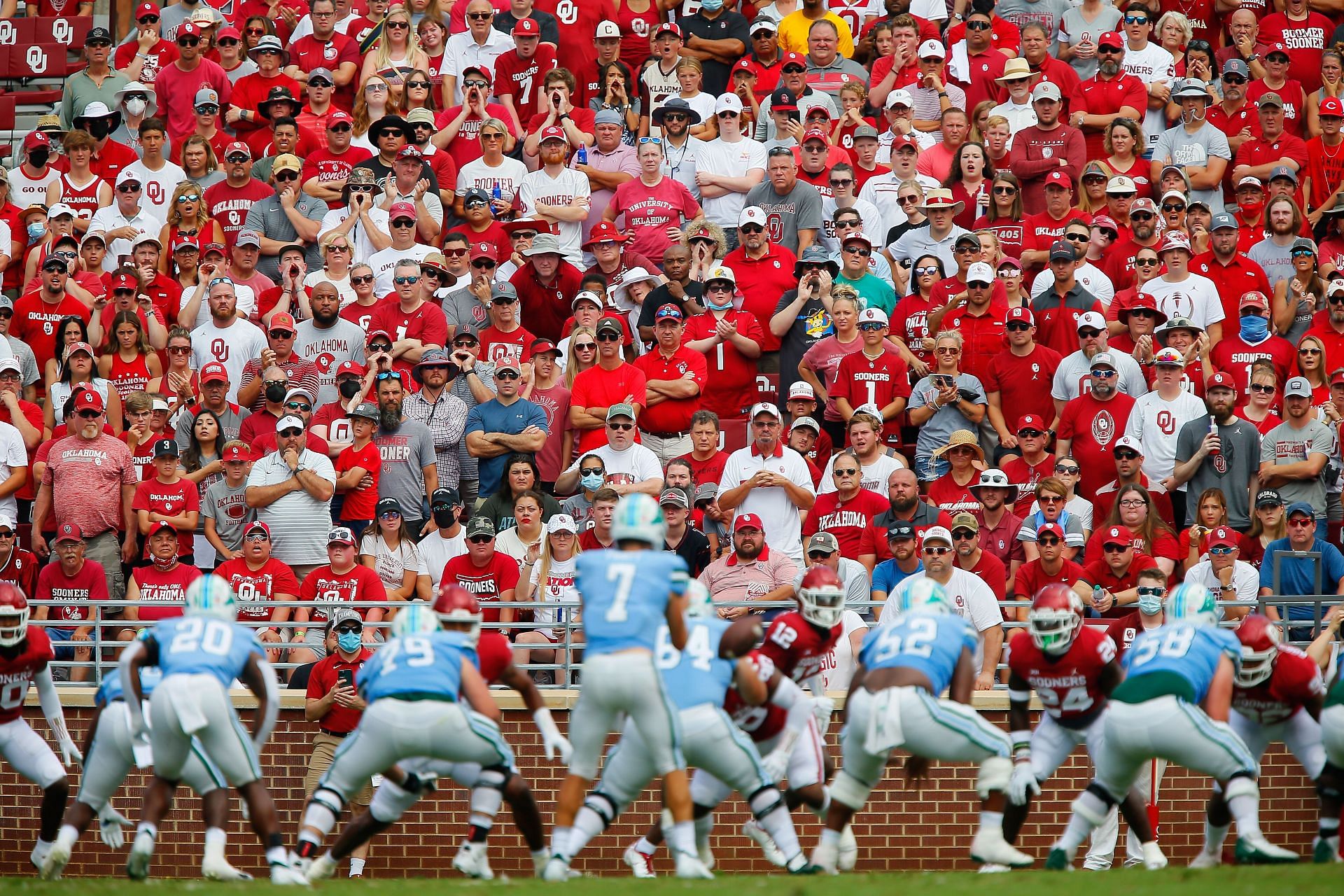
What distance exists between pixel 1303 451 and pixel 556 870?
701 centimetres

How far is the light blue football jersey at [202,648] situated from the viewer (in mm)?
10289

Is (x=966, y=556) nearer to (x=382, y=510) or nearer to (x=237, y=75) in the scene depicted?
(x=382, y=510)

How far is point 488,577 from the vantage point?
1352cm

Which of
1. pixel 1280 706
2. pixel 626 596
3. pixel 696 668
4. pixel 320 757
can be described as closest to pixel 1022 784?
pixel 1280 706

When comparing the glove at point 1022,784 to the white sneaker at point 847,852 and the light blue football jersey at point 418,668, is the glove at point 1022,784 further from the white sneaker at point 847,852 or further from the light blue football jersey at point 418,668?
the light blue football jersey at point 418,668

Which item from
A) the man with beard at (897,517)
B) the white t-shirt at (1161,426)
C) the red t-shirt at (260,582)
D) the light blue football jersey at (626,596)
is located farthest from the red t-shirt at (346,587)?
the white t-shirt at (1161,426)

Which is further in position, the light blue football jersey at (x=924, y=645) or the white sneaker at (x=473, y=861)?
the white sneaker at (x=473, y=861)

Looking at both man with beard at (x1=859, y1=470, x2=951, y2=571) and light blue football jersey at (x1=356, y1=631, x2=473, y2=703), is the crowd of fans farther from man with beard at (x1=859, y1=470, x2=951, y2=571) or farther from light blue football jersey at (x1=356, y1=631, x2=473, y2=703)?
light blue football jersey at (x1=356, y1=631, x2=473, y2=703)

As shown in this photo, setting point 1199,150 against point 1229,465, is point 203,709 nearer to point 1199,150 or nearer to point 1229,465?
point 1229,465

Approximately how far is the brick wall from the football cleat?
9.04 ft

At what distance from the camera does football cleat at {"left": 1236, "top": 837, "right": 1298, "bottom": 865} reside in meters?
10.1

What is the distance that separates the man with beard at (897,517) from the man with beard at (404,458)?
338cm

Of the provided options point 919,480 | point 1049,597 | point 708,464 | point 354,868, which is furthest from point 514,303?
point 1049,597

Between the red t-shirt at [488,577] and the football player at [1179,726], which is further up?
the red t-shirt at [488,577]
